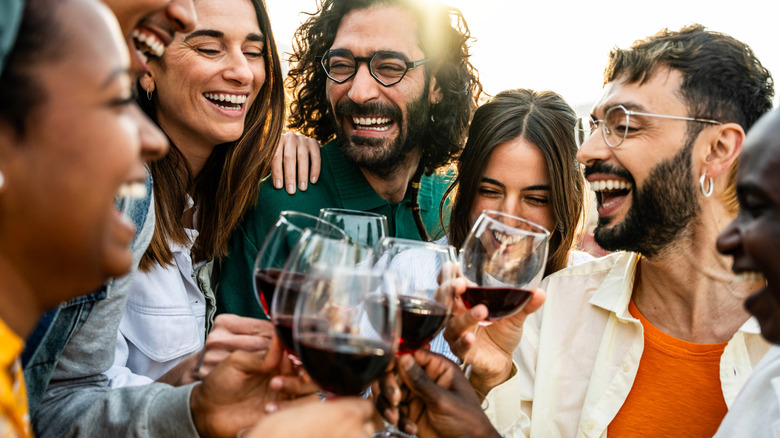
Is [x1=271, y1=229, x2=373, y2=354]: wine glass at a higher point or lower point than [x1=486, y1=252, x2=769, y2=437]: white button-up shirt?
higher

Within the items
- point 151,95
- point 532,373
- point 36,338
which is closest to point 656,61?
point 532,373

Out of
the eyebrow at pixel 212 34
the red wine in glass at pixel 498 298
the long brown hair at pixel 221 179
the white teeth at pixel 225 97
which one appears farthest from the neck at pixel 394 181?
the red wine in glass at pixel 498 298

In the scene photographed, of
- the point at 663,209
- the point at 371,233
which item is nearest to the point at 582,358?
the point at 663,209

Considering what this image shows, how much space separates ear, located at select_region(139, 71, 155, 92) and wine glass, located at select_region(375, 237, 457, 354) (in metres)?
2.04

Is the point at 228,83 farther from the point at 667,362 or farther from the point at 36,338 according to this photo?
the point at 667,362

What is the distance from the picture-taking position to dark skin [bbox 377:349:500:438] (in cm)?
194

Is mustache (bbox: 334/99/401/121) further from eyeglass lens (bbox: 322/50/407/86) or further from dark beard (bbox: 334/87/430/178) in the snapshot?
eyeglass lens (bbox: 322/50/407/86)

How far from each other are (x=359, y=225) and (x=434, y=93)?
8.79 feet

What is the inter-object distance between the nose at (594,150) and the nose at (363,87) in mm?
1407

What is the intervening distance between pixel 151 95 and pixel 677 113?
9.18 ft

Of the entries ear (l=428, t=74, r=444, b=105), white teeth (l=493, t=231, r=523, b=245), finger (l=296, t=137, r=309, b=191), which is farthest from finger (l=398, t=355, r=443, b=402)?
ear (l=428, t=74, r=444, b=105)

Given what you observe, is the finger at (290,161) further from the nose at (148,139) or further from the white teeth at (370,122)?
the nose at (148,139)

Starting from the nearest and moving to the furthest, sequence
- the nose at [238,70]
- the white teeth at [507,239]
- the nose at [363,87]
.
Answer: the white teeth at [507,239]
the nose at [238,70]
the nose at [363,87]

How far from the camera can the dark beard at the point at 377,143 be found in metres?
3.88
